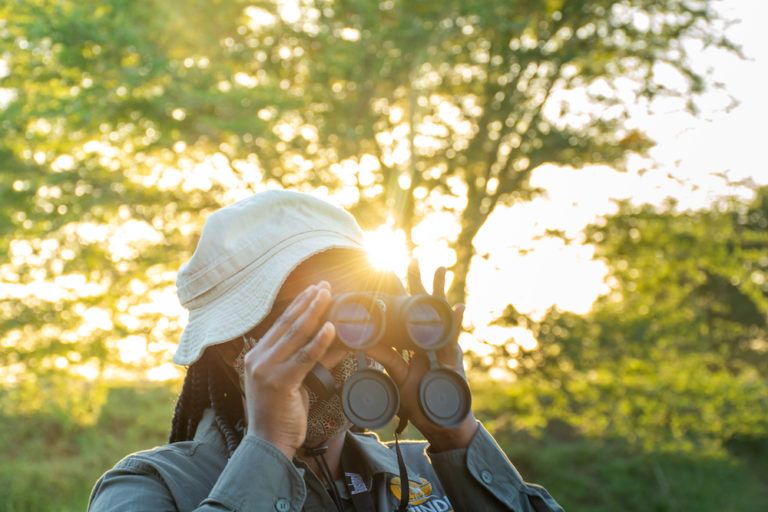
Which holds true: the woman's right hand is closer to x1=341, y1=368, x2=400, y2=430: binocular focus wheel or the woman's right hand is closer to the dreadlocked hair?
x1=341, y1=368, x2=400, y2=430: binocular focus wheel

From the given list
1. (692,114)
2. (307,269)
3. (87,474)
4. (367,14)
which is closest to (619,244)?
(692,114)

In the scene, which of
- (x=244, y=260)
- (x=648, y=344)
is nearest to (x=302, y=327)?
(x=244, y=260)

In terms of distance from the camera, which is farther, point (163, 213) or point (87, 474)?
point (87, 474)

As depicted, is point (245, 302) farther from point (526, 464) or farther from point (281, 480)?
point (526, 464)

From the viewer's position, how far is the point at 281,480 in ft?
5.00

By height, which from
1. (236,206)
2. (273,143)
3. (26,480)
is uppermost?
(273,143)

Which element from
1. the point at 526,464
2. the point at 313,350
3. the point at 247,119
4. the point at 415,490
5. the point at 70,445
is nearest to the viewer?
the point at 313,350

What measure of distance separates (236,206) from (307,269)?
0.28 meters

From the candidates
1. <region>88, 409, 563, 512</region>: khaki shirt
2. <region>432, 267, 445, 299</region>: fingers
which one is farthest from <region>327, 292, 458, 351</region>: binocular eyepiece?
<region>88, 409, 563, 512</region>: khaki shirt

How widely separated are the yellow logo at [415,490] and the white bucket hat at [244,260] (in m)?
0.67

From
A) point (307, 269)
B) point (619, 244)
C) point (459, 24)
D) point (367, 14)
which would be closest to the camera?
point (307, 269)

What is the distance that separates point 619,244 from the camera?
7.93m

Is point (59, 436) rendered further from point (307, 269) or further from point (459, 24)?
point (307, 269)

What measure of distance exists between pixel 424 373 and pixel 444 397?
0.43ft
